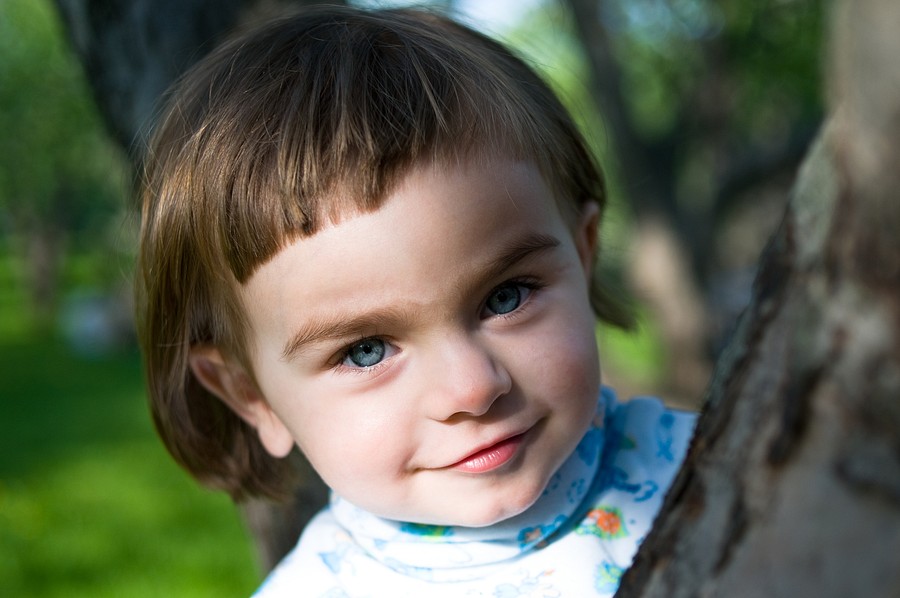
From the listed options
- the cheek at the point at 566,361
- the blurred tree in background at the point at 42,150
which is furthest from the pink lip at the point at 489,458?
the blurred tree in background at the point at 42,150

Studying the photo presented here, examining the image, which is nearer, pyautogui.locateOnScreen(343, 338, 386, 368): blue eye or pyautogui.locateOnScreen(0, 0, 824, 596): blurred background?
pyautogui.locateOnScreen(343, 338, 386, 368): blue eye

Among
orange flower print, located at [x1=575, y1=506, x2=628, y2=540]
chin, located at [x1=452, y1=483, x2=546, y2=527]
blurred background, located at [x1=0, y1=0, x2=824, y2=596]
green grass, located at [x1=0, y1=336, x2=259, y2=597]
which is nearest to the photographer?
chin, located at [x1=452, y1=483, x2=546, y2=527]

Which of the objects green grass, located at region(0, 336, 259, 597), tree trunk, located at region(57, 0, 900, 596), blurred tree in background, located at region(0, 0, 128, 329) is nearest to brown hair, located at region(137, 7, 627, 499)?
tree trunk, located at region(57, 0, 900, 596)

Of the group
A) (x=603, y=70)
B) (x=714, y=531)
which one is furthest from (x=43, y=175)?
(x=714, y=531)

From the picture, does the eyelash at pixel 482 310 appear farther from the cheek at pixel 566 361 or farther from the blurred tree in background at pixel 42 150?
the blurred tree in background at pixel 42 150

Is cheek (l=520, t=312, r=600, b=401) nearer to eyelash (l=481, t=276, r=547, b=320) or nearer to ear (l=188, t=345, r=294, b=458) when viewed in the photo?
eyelash (l=481, t=276, r=547, b=320)

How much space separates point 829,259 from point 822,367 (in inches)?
3.4

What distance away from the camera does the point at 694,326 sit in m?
8.39

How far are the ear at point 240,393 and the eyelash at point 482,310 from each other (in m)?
0.30

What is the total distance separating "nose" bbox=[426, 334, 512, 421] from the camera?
1.45m

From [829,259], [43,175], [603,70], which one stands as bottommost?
[43,175]

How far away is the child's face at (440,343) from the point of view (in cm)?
147

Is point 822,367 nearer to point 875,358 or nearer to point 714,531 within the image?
point 875,358

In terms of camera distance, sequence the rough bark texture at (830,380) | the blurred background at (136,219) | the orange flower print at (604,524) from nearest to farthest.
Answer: the rough bark texture at (830,380) → the orange flower print at (604,524) → the blurred background at (136,219)
